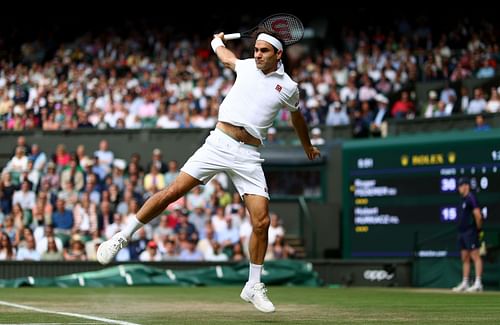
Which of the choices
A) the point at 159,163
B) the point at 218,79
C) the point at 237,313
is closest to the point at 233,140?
the point at 237,313

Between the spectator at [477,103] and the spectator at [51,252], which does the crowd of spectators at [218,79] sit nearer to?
the spectator at [477,103]

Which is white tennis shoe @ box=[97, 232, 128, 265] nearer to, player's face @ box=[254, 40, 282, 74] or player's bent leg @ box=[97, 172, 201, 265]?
player's bent leg @ box=[97, 172, 201, 265]

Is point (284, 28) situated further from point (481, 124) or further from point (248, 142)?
point (481, 124)

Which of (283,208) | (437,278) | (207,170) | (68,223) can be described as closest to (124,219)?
(68,223)

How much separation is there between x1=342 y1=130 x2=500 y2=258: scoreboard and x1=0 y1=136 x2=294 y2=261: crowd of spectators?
1.72 metres

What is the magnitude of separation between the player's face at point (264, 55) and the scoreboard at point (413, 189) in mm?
11397

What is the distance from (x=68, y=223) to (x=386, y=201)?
6.44 meters

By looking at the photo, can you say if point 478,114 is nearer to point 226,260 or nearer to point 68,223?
point 226,260

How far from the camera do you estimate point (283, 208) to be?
24984mm

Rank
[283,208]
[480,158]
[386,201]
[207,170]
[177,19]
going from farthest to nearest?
1. [177,19]
2. [283,208]
3. [386,201]
4. [480,158]
5. [207,170]

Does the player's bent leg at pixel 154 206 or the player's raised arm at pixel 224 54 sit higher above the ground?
the player's raised arm at pixel 224 54

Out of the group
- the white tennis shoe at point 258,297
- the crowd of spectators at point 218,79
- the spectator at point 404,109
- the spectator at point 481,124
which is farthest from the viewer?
the crowd of spectators at point 218,79

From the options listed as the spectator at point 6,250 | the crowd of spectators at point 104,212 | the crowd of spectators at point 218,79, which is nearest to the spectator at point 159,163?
the crowd of spectators at point 104,212

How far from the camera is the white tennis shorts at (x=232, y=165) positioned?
9523 millimetres
